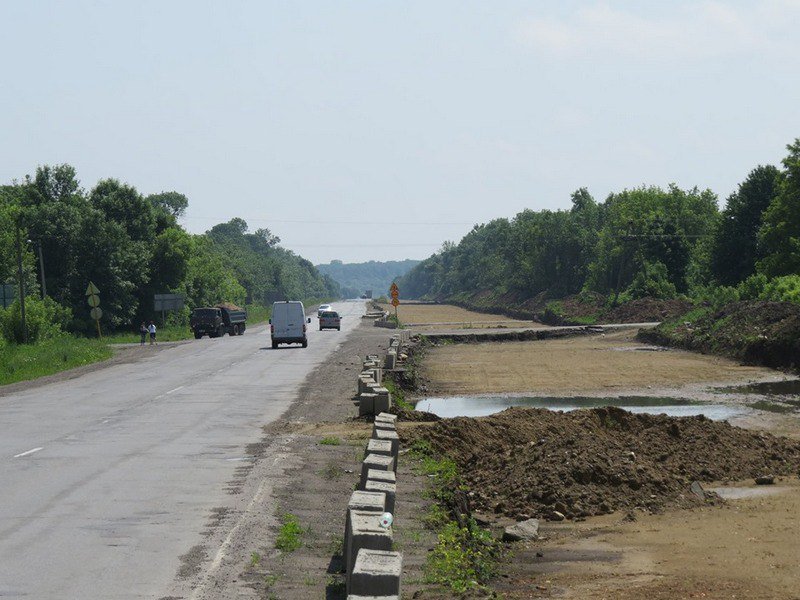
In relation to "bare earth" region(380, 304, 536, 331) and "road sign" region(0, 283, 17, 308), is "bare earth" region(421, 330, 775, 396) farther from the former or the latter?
"bare earth" region(380, 304, 536, 331)

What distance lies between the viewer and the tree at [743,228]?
91.6 m

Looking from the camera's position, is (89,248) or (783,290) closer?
(783,290)

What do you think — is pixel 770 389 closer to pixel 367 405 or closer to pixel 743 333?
pixel 743 333

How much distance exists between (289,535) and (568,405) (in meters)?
23.3

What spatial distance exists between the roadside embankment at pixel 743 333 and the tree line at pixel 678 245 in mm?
4175

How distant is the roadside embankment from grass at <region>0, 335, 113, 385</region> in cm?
3040

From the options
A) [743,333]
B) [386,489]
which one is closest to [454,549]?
[386,489]

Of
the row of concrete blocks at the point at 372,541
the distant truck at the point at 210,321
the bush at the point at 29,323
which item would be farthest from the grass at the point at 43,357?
the row of concrete blocks at the point at 372,541

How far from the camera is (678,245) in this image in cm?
10588

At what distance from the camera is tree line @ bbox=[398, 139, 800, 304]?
7950cm

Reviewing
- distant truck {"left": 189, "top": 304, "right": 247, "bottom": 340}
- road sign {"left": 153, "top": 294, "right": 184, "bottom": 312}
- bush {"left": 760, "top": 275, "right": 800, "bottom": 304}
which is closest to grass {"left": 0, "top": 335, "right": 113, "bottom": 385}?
distant truck {"left": 189, "top": 304, "right": 247, "bottom": 340}

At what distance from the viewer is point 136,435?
2353 cm

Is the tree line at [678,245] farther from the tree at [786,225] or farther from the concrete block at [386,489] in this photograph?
the concrete block at [386,489]

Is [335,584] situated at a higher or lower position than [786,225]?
lower
